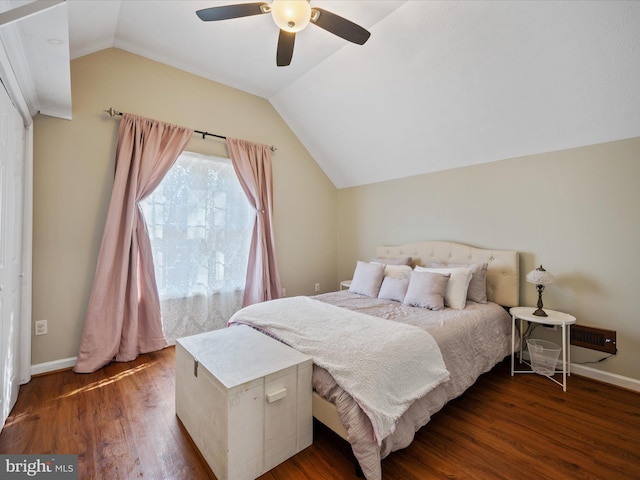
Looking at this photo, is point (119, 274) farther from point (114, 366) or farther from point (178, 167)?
point (178, 167)

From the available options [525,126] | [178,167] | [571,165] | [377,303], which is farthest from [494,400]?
[178,167]

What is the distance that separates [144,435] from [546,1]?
146 inches

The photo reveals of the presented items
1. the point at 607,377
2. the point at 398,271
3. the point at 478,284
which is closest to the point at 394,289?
the point at 398,271

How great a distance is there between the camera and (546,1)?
1.84 metres

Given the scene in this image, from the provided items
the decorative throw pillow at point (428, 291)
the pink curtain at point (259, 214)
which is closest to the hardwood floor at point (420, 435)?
the decorative throw pillow at point (428, 291)

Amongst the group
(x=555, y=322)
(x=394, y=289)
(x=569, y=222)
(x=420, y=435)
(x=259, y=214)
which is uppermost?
(x=259, y=214)

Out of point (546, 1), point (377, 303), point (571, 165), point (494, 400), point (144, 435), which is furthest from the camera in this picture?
point (377, 303)

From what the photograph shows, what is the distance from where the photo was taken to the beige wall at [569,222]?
2.25m

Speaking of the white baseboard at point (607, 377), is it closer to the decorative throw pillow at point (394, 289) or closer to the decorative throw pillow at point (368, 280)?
the decorative throw pillow at point (394, 289)

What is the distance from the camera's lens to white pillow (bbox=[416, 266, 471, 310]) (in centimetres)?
254

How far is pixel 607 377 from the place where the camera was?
2.34 m

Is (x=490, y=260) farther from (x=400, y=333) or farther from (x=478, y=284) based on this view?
(x=400, y=333)

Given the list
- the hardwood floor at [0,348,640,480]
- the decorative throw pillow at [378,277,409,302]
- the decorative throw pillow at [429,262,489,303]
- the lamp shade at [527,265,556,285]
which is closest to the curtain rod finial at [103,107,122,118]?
the hardwood floor at [0,348,640,480]

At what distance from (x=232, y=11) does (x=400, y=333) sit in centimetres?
225
